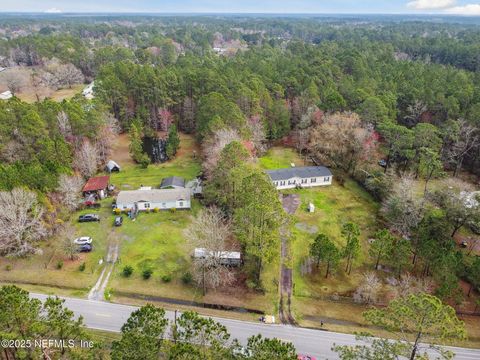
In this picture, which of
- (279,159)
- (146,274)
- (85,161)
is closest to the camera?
(146,274)

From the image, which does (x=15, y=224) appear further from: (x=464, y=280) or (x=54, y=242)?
(x=464, y=280)

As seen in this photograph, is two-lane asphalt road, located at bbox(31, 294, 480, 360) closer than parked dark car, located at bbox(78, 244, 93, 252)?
Yes

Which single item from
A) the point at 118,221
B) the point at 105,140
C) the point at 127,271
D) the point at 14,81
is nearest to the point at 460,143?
the point at 118,221

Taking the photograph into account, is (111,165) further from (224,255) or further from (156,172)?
(224,255)

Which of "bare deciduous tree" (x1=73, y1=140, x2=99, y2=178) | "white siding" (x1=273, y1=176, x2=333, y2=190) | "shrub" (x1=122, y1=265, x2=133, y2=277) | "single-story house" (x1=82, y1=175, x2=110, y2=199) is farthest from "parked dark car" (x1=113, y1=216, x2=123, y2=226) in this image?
"white siding" (x1=273, y1=176, x2=333, y2=190)

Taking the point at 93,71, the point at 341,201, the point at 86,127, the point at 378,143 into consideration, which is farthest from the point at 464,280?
the point at 93,71

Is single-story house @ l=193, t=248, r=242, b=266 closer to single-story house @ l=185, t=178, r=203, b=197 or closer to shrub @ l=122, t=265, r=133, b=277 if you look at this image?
shrub @ l=122, t=265, r=133, b=277

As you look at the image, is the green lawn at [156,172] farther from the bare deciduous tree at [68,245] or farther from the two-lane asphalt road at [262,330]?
the two-lane asphalt road at [262,330]

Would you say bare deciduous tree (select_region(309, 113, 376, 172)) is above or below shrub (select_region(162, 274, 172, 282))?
above
